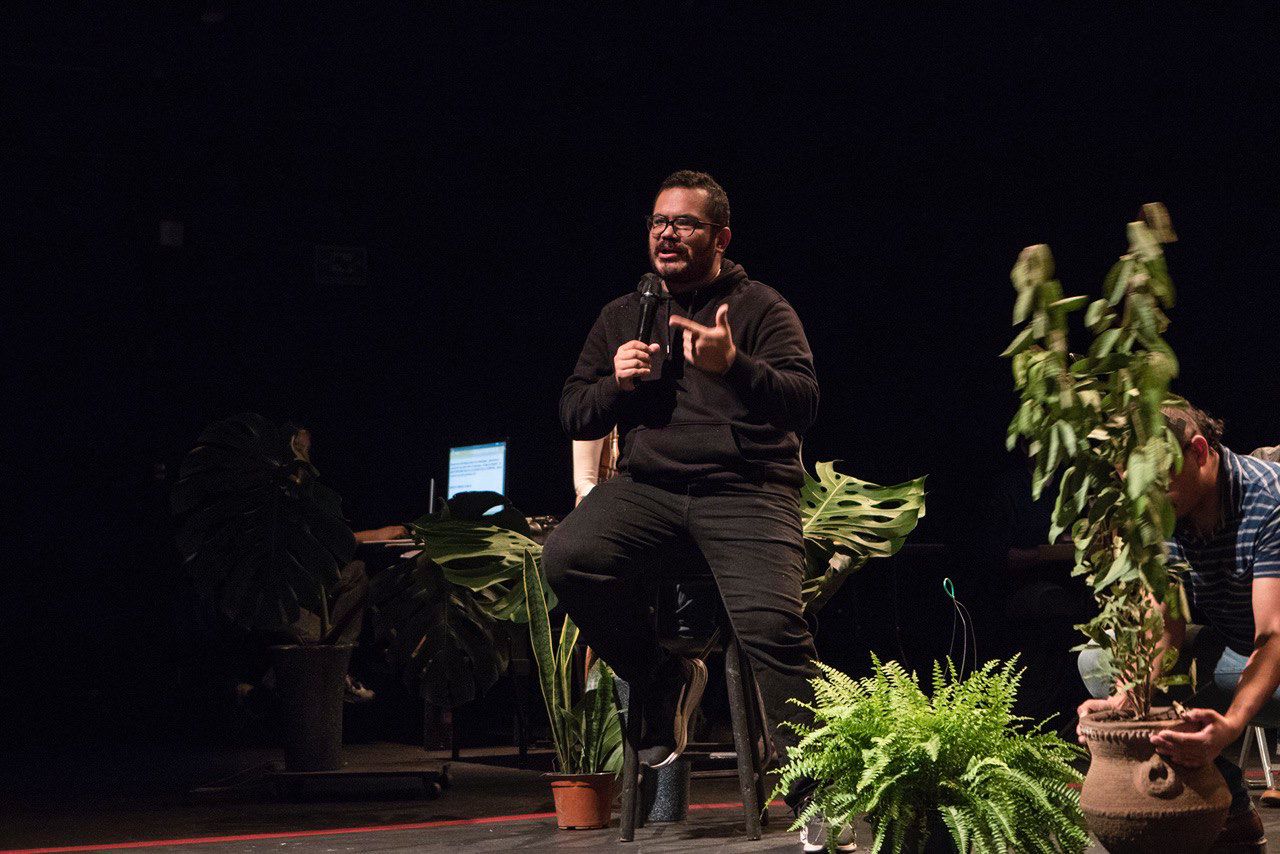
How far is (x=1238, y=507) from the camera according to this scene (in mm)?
2064

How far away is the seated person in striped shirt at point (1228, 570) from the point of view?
1.76 m

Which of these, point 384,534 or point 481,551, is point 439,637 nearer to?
point 481,551

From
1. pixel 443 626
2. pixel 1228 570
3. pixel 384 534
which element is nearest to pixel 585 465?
pixel 443 626

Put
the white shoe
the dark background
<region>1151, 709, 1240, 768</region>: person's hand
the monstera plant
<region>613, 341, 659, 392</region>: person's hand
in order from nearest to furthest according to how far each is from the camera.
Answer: <region>1151, 709, 1240, 768</region>: person's hand → the white shoe → <region>613, 341, 659, 392</region>: person's hand → the monstera plant → the dark background

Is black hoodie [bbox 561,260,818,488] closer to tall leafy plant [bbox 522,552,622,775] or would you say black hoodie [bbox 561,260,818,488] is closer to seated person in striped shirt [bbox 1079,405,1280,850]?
tall leafy plant [bbox 522,552,622,775]

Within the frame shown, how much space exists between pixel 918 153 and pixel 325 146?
2932 millimetres

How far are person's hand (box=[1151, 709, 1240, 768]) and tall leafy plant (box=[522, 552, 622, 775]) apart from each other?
1.78 meters

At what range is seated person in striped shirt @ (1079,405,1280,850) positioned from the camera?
1.76 m

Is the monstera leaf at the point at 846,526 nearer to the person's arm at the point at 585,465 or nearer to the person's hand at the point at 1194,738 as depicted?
the person's arm at the point at 585,465

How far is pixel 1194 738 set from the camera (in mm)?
1718

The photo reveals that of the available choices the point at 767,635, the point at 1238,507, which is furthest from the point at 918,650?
the point at 1238,507

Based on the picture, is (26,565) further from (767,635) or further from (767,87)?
(767,635)

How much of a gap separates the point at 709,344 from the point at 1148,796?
1146mm

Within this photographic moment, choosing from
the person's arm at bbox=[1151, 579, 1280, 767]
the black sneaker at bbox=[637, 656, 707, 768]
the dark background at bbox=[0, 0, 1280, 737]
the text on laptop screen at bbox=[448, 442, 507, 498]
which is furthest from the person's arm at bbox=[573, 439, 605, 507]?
the dark background at bbox=[0, 0, 1280, 737]
